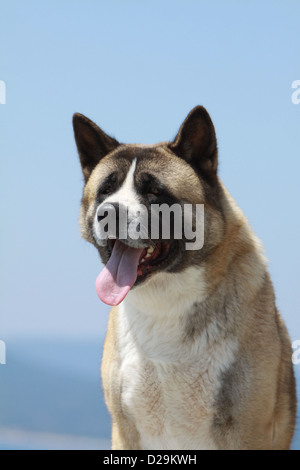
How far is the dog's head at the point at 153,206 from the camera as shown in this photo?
185 inches

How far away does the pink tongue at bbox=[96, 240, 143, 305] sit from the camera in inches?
187

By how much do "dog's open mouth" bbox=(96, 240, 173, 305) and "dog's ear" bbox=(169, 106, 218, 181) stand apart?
2.21 feet

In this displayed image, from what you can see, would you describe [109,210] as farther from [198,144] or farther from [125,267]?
[198,144]

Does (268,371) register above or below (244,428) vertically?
above

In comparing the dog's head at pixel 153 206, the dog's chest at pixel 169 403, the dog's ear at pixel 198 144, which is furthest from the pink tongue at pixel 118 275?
the dog's ear at pixel 198 144

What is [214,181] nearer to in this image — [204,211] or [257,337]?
[204,211]

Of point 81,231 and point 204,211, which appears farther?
point 81,231

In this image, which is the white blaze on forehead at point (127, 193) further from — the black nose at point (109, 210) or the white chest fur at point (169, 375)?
the white chest fur at point (169, 375)

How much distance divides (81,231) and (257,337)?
1570 mm

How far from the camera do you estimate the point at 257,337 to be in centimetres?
490

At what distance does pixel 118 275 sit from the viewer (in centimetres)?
479

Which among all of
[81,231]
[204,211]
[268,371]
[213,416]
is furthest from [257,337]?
[81,231]

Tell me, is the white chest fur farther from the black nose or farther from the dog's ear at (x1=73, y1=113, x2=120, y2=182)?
the dog's ear at (x1=73, y1=113, x2=120, y2=182)

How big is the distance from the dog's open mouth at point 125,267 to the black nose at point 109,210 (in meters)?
0.30
